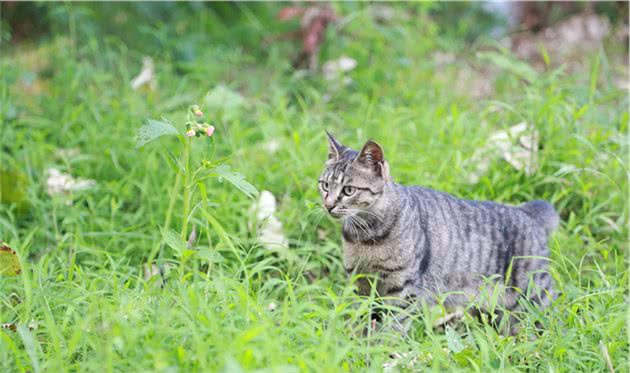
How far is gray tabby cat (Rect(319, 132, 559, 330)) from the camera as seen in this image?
291cm

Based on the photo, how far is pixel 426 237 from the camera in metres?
3.04

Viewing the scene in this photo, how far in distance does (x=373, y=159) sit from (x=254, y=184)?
0.95 metres

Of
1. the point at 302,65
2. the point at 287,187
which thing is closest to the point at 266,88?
the point at 302,65

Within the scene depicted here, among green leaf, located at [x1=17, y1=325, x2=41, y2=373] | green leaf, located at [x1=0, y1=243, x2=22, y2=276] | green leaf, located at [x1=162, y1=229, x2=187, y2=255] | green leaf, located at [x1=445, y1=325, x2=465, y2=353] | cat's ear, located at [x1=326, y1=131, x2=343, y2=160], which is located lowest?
green leaf, located at [x1=0, y1=243, x2=22, y2=276]

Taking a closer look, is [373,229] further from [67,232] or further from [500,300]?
[67,232]

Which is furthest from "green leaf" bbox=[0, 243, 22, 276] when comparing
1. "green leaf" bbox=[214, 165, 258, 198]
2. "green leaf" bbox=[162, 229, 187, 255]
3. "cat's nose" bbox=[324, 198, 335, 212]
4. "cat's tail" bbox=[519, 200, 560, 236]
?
"cat's tail" bbox=[519, 200, 560, 236]

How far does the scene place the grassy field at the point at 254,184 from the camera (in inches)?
89.7

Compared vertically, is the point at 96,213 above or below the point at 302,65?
below

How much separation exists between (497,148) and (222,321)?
2.03 metres

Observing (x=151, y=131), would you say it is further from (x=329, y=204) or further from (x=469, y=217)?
(x=469, y=217)

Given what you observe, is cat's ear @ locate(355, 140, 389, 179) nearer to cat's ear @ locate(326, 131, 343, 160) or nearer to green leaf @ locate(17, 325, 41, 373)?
cat's ear @ locate(326, 131, 343, 160)

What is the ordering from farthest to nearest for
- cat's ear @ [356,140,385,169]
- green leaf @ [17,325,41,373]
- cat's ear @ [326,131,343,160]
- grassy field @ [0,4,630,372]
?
1. cat's ear @ [326,131,343,160]
2. cat's ear @ [356,140,385,169]
3. grassy field @ [0,4,630,372]
4. green leaf @ [17,325,41,373]

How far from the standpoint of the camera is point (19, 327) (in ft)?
7.29

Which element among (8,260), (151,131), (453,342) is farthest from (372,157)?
(8,260)
